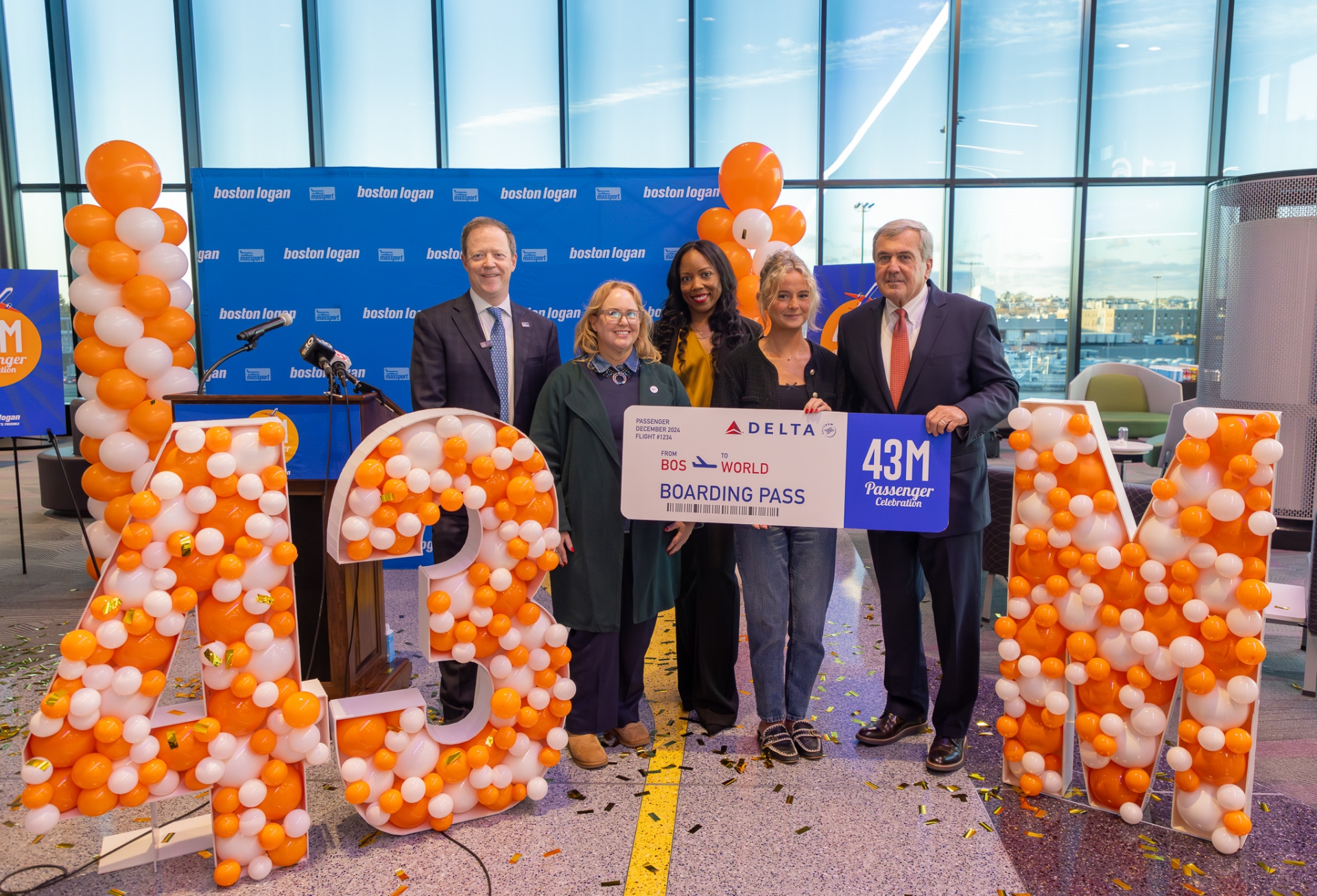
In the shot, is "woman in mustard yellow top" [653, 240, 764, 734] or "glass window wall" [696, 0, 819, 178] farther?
"glass window wall" [696, 0, 819, 178]

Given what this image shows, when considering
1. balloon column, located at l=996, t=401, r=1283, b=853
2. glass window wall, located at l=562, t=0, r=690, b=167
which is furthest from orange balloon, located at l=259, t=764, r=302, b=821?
glass window wall, located at l=562, t=0, r=690, b=167

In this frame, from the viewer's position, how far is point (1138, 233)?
9352 mm

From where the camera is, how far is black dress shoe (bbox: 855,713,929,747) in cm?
296

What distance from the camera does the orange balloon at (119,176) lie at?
3.89 metres

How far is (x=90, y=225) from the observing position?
3.87 metres

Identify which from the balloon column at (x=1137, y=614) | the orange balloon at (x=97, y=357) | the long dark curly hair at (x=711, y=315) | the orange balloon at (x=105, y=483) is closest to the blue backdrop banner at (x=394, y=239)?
the orange balloon at (x=97, y=357)

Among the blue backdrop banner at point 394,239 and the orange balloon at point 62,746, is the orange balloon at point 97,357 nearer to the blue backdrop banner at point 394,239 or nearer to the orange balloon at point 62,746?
the blue backdrop banner at point 394,239

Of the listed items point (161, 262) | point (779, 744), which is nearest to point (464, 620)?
point (779, 744)

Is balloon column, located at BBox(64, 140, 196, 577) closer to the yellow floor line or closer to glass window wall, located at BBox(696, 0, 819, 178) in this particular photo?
the yellow floor line

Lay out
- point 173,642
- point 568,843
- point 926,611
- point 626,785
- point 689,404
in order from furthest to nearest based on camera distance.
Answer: point 926,611, point 689,404, point 626,785, point 568,843, point 173,642

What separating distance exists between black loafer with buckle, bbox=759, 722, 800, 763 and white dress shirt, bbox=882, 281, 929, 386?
127 cm

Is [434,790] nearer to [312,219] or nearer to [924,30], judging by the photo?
[312,219]

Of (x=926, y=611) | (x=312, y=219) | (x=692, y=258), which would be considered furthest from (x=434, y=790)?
(x=312, y=219)

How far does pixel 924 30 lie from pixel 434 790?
9478 mm
